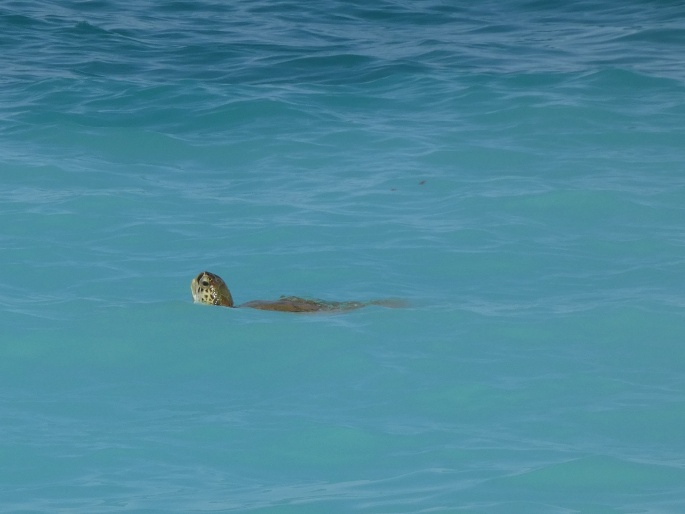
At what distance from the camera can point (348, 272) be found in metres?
7.98

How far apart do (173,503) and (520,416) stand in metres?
1.83

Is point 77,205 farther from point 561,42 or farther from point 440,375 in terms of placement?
point 561,42

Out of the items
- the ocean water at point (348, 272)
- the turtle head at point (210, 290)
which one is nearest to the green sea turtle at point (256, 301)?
the turtle head at point (210, 290)

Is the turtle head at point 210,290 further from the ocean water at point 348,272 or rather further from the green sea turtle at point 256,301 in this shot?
the ocean water at point 348,272

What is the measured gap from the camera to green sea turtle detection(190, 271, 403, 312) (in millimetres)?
6867

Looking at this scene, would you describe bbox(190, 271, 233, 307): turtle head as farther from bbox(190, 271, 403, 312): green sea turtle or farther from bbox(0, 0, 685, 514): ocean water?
bbox(0, 0, 685, 514): ocean water

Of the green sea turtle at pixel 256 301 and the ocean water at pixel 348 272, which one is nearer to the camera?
the ocean water at pixel 348 272

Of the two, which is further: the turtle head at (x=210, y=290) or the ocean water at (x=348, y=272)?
the turtle head at (x=210, y=290)

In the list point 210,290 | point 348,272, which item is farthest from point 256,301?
point 348,272

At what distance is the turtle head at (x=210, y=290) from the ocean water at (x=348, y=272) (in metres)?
0.11

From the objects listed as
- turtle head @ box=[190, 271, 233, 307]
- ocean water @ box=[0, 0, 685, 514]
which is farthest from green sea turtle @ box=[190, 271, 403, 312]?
ocean water @ box=[0, 0, 685, 514]

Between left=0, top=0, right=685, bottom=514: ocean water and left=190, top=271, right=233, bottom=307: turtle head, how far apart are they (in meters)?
0.11

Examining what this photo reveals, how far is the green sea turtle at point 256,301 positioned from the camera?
6867 millimetres

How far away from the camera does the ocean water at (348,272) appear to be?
16.7 ft
